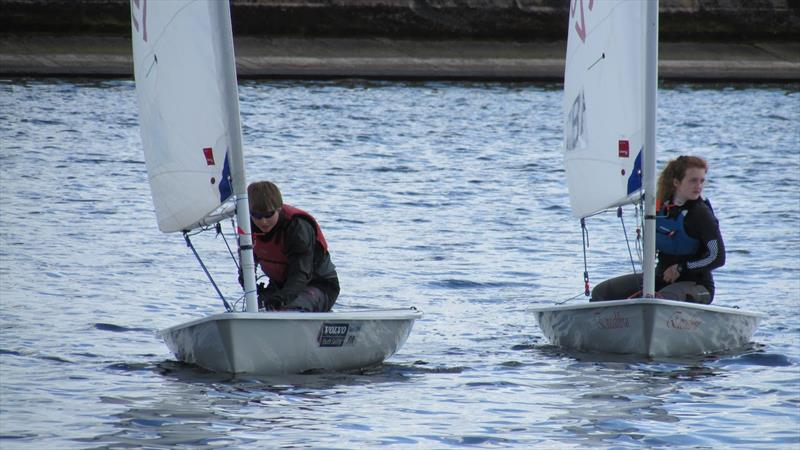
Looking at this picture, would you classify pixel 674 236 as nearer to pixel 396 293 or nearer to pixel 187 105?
pixel 187 105

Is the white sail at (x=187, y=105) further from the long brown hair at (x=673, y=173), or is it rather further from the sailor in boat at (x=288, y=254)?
the long brown hair at (x=673, y=173)

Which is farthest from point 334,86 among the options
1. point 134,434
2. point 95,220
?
point 134,434

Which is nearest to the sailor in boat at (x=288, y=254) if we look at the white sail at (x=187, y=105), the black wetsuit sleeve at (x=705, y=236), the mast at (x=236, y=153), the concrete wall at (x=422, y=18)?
the mast at (x=236, y=153)

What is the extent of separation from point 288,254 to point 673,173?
2.97 metres

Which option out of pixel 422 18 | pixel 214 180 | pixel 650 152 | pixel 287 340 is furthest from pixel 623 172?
pixel 422 18

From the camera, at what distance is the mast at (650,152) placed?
35.3 ft

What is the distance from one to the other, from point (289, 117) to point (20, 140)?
853 centimetres

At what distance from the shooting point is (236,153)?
997 cm

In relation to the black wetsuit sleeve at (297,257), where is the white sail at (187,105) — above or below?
above

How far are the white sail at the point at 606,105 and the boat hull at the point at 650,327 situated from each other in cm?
91

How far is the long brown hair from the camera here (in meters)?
10.9

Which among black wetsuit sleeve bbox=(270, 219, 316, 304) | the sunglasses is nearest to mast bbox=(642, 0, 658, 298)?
black wetsuit sleeve bbox=(270, 219, 316, 304)

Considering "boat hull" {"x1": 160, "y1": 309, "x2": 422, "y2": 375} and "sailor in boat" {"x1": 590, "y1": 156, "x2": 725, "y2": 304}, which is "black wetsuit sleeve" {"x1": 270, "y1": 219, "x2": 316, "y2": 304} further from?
"sailor in boat" {"x1": 590, "y1": 156, "x2": 725, "y2": 304}

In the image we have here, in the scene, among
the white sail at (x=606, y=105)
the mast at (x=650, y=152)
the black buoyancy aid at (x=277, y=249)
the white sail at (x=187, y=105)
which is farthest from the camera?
the white sail at (x=606, y=105)
